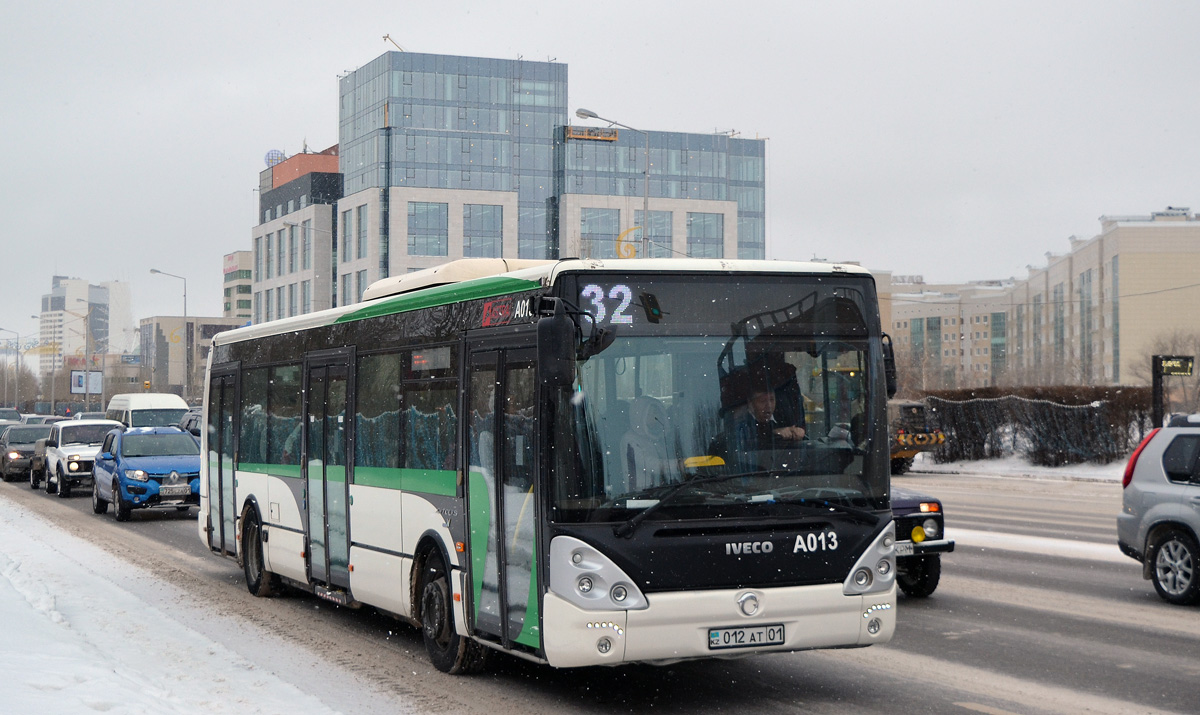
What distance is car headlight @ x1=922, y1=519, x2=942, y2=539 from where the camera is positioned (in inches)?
475

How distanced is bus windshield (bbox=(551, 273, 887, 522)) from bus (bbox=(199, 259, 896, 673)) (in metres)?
0.01

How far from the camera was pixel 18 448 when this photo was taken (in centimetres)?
3931

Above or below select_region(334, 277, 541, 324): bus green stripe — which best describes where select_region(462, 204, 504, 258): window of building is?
above

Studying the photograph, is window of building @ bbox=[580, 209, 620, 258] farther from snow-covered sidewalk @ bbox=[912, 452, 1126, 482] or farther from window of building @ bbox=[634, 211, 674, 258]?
snow-covered sidewalk @ bbox=[912, 452, 1126, 482]

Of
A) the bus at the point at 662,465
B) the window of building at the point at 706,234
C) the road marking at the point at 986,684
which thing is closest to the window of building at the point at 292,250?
the window of building at the point at 706,234

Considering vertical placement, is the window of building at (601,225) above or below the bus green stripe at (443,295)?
above

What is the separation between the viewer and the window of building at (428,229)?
97.8m

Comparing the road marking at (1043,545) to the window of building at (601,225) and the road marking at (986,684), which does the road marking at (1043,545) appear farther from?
the window of building at (601,225)

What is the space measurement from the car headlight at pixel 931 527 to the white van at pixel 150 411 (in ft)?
100

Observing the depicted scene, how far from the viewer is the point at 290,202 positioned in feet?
386

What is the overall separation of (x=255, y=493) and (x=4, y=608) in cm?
321

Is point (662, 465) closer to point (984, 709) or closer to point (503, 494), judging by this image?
point (503, 494)

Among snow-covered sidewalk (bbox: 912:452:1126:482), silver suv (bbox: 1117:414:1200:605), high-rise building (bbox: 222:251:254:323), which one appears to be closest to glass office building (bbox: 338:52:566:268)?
snow-covered sidewalk (bbox: 912:452:1126:482)

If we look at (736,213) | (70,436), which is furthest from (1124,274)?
(70,436)
